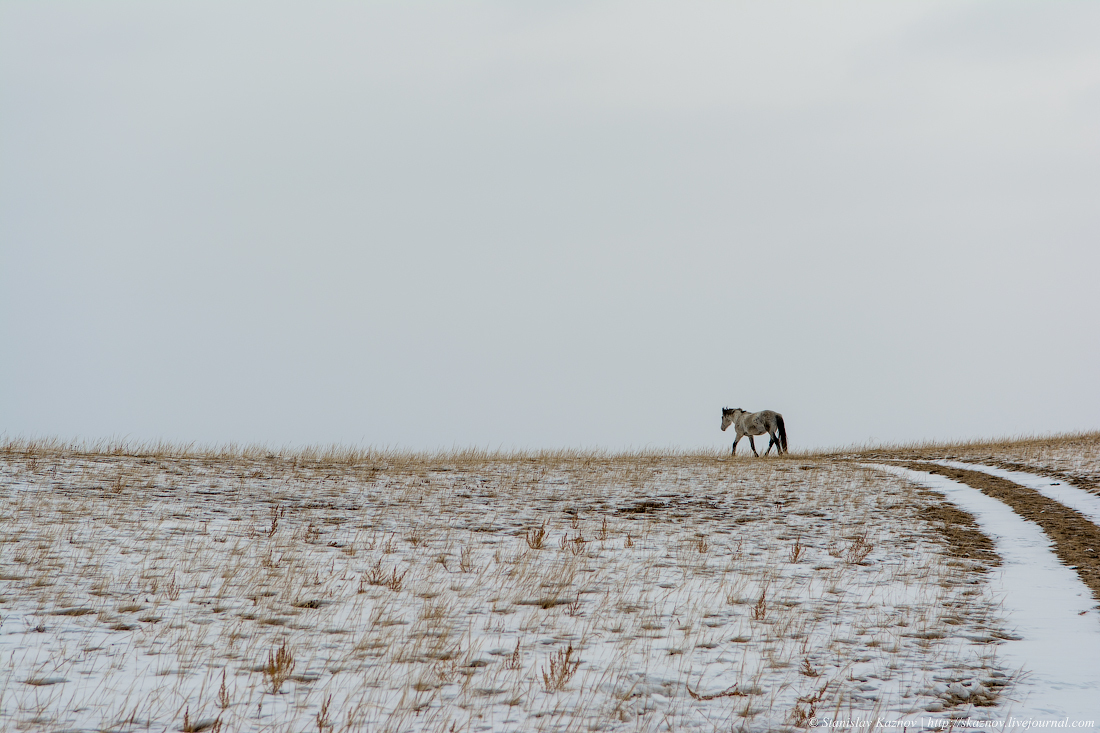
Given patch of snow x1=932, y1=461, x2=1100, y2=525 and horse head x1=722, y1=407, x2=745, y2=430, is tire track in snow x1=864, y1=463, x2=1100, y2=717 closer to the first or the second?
patch of snow x1=932, y1=461, x2=1100, y2=525

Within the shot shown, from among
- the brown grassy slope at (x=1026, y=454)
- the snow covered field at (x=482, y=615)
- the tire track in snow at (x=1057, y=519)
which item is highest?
the brown grassy slope at (x=1026, y=454)

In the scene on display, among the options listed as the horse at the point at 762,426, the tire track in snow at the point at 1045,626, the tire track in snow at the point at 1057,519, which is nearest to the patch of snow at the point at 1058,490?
the tire track in snow at the point at 1057,519

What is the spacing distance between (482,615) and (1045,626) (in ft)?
18.9

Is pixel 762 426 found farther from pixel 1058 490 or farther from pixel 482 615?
pixel 482 615

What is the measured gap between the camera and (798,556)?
10.8 m

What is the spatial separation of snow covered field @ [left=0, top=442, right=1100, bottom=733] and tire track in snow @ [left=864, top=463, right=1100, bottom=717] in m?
0.10

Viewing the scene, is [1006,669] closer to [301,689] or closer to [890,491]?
[301,689]

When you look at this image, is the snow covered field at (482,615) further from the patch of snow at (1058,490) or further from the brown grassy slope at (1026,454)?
the brown grassy slope at (1026,454)

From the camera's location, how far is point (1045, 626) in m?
7.48

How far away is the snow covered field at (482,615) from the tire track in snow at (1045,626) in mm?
103

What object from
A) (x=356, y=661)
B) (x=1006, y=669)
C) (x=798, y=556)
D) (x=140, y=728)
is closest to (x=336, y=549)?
(x=356, y=661)

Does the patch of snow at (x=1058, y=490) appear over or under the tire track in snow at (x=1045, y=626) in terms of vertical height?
over

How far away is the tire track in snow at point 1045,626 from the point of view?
18.7 ft

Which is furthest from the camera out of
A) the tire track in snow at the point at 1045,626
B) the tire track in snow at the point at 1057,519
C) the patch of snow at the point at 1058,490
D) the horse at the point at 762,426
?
the horse at the point at 762,426
